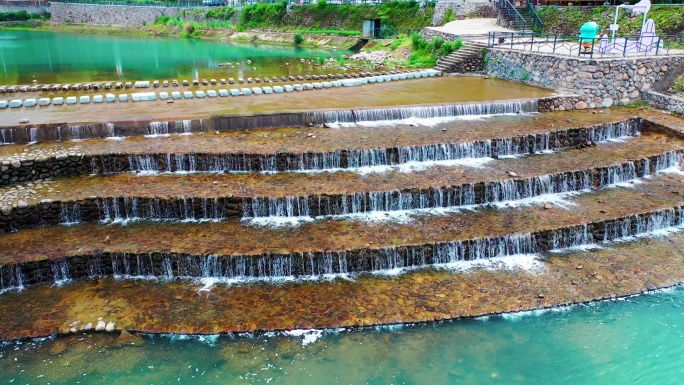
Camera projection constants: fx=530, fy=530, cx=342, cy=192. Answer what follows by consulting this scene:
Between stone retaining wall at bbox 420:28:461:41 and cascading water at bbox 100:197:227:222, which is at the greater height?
stone retaining wall at bbox 420:28:461:41

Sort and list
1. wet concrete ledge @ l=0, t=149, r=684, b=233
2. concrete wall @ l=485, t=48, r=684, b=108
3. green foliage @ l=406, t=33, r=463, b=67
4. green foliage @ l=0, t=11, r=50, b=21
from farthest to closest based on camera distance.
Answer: green foliage @ l=0, t=11, r=50, b=21 < green foliage @ l=406, t=33, r=463, b=67 < concrete wall @ l=485, t=48, r=684, b=108 < wet concrete ledge @ l=0, t=149, r=684, b=233

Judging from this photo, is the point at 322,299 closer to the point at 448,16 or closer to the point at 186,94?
the point at 186,94

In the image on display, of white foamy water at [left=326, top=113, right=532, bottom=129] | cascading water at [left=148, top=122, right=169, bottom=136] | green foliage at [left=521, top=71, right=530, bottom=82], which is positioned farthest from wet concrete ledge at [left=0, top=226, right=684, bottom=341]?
green foliage at [left=521, top=71, right=530, bottom=82]

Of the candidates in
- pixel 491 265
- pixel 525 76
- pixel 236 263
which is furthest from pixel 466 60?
pixel 236 263

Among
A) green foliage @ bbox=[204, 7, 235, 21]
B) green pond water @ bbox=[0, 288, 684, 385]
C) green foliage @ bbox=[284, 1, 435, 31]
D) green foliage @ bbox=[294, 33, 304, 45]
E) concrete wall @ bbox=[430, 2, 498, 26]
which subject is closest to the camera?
green pond water @ bbox=[0, 288, 684, 385]

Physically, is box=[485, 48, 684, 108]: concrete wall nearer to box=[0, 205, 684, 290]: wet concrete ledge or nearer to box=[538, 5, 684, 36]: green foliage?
box=[538, 5, 684, 36]: green foliage

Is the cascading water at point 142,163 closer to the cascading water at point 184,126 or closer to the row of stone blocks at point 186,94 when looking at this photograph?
the cascading water at point 184,126

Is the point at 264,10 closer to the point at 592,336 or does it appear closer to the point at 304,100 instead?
the point at 304,100
